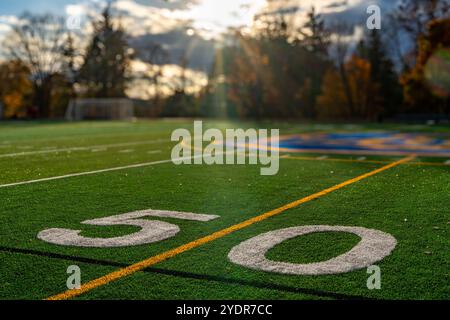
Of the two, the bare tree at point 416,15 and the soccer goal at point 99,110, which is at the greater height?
the bare tree at point 416,15

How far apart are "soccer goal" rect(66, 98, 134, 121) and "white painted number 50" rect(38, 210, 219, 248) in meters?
45.3

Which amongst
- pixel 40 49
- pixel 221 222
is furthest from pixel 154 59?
pixel 221 222

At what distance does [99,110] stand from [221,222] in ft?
153

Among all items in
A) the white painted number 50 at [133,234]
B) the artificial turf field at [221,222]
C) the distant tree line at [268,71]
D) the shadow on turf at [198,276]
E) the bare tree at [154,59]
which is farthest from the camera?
the bare tree at [154,59]

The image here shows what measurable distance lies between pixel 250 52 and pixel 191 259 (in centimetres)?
5165

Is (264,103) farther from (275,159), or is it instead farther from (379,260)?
(379,260)

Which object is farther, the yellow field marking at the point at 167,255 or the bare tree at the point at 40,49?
the bare tree at the point at 40,49

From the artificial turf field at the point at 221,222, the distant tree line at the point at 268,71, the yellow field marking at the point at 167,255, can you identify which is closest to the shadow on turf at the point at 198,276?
the artificial turf field at the point at 221,222

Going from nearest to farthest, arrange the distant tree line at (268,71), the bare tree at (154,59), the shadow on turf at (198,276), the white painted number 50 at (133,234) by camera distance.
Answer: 1. the shadow on turf at (198,276)
2. the white painted number 50 at (133,234)
3. the distant tree line at (268,71)
4. the bare tree at (154,59)

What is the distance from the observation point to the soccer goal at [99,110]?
164ft

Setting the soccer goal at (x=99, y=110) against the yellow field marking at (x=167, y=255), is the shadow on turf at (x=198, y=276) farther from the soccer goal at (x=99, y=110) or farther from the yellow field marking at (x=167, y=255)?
the soccer goal at (x=99, y=110)

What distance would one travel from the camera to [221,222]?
549 centimetres

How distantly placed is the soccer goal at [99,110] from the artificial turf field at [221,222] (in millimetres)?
40384

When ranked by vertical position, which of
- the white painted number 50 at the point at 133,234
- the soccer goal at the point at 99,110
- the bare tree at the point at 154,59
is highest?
the bare tree at the point at 154,59
